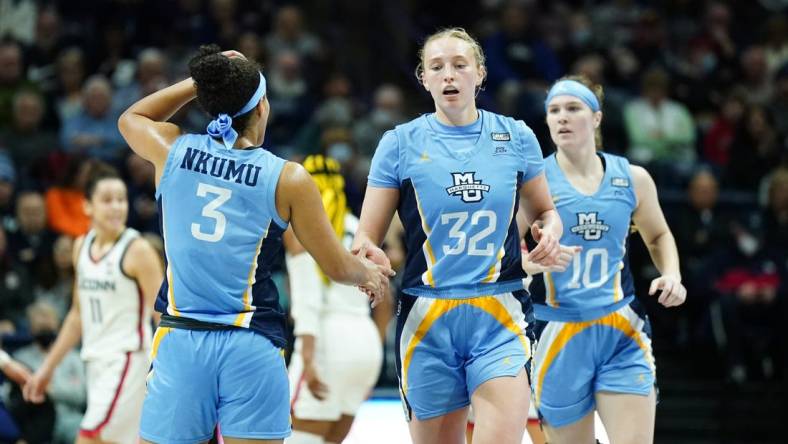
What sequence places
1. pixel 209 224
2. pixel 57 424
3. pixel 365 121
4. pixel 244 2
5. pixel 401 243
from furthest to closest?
1. pixel 244 2
2. pixel 365 121
3. pixel 401 243
4. pixel 57 424
5. pixel 209 224

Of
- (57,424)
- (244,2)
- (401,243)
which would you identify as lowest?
(57,424)

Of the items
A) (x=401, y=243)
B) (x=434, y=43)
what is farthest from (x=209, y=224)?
(x=401, y=243)

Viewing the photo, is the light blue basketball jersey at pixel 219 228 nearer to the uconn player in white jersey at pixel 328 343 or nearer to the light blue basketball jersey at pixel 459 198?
the light blue basketball jersey at pixel 459 198

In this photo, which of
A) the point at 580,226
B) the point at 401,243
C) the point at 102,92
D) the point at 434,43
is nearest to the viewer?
the point at 434,43

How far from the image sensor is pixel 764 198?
11570 mm

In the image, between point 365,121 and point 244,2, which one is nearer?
point 365,121

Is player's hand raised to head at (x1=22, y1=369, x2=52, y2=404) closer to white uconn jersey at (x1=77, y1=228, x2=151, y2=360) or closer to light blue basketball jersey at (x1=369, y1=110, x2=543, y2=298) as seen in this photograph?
white uconn jersey at (x1=77, y1=228, x2=151, y2=360)

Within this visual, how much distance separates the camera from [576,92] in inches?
228

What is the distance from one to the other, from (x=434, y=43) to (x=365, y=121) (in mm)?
7515

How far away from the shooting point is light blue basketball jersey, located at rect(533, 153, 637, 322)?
5.66 meters

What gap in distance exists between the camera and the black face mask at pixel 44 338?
28.8 feet

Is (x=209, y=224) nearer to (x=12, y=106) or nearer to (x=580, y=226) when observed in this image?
(x=580, y=226)

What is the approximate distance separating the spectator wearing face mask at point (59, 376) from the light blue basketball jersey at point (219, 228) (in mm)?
4664

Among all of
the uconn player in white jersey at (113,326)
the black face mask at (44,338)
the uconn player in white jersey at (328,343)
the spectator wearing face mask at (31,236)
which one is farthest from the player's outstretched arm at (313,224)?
the spectator wearing face mask at (31,236)
